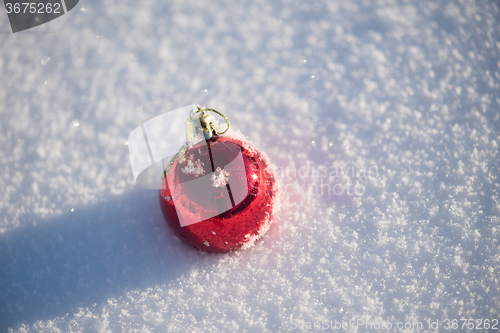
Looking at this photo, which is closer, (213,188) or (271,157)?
(213,188)

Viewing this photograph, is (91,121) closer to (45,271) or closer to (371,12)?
(45,271)

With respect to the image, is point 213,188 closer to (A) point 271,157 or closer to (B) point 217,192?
(B) point 217,192

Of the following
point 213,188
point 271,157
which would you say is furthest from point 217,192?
point 271,157
